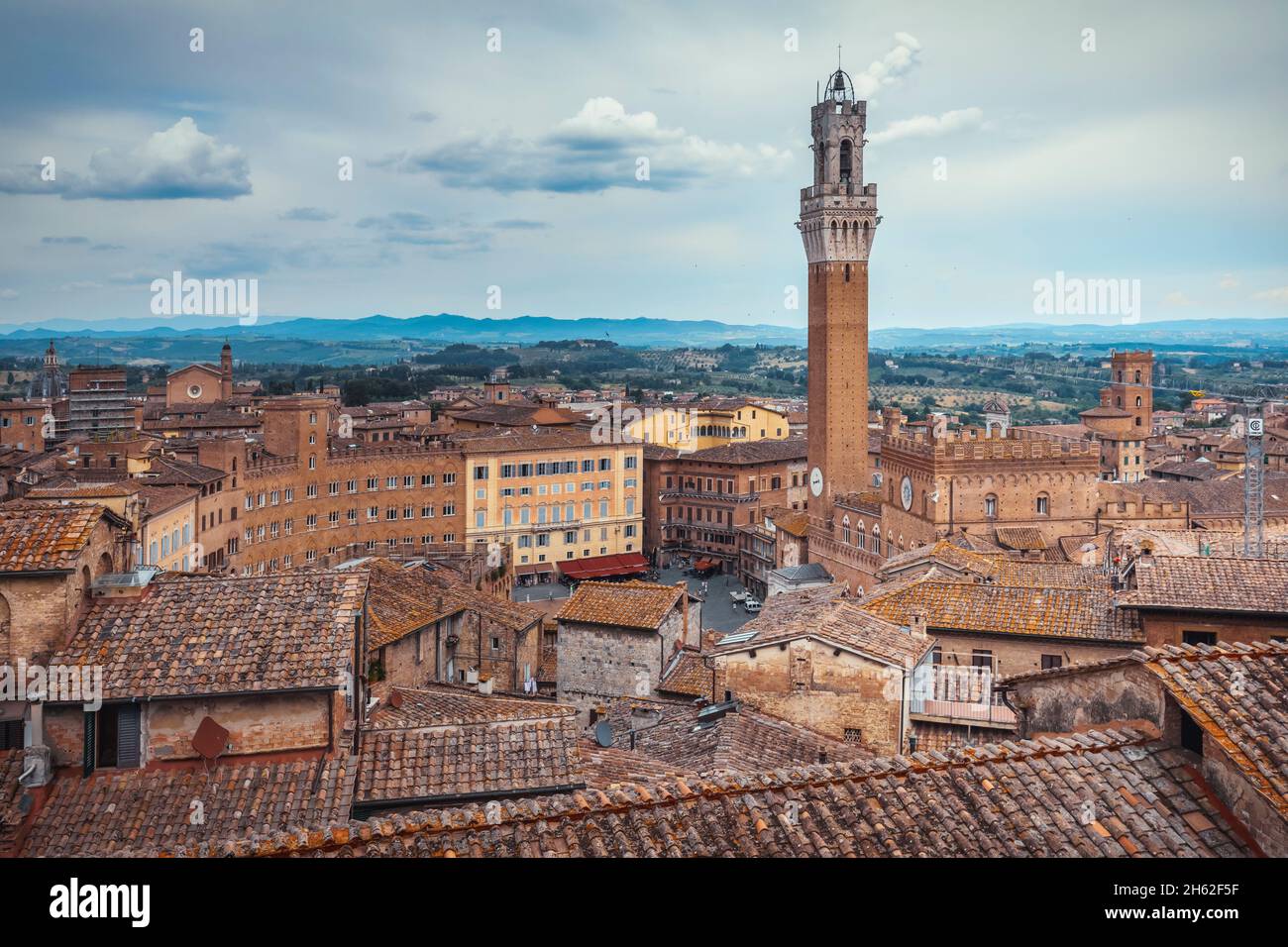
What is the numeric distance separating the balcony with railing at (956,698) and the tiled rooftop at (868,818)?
378 inches

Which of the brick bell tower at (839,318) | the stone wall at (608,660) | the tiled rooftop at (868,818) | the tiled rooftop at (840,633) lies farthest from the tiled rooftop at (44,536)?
the brick bell tower at (839,318)

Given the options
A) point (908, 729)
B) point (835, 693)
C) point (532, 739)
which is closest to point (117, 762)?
point (532, 739)

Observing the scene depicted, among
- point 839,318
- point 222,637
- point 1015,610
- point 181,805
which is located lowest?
point 1015,610

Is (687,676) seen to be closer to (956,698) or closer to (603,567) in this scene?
(956,698)

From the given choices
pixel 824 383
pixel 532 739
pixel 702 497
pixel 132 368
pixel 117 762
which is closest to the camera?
pixel 117 762

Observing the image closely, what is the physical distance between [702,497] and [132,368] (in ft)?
480

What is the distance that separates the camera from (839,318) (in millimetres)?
66562

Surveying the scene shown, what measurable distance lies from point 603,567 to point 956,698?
57199 millimetres

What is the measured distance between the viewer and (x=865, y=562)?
5284 centimetres

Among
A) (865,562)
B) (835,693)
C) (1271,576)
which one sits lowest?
(865,562)

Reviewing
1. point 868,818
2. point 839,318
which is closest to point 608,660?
point 868,818
